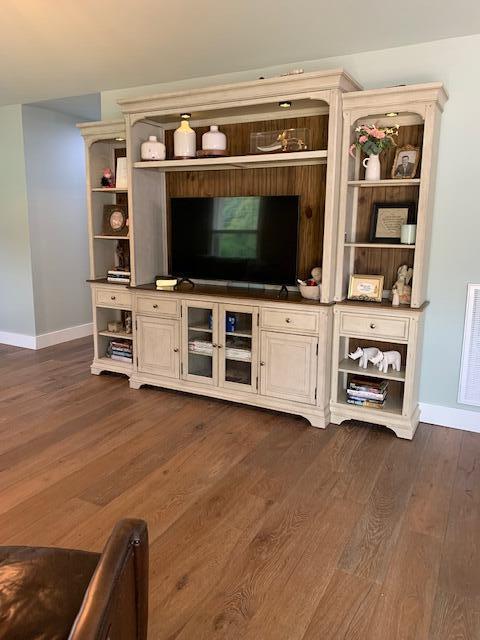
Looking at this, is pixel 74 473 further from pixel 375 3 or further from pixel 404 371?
pixel 375 3

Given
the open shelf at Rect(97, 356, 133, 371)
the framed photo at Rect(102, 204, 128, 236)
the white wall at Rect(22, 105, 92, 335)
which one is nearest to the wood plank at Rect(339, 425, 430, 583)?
the open shelf at Rect(97, 356, 133, 371)

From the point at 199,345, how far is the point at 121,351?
2.92ft

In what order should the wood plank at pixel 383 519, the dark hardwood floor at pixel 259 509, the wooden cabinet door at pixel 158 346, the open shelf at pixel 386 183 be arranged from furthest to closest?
the wooden cabinet door at pixel 158 346 < the open shelf at pixel 386 183 < the wood plank at pixel 383 519 < the dark hardwood floor at pixel 259 509

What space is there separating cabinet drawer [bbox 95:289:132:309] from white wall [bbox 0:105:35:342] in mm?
1336

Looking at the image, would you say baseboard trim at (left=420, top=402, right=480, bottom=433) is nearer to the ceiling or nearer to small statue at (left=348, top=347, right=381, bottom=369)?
small statue at (left=348, top=347, right=381, bottom=369)

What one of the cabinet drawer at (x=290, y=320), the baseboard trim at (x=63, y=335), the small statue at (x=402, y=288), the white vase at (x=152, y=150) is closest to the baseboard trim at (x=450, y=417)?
the small statue at (x=402, y=288)

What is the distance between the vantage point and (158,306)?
3889mm

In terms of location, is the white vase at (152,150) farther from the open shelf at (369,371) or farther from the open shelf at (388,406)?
the open shelf at (388,406)

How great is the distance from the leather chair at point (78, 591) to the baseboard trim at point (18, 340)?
424cm

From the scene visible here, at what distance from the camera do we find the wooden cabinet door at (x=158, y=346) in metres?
3.87

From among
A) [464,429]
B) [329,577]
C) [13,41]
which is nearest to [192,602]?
[329,577]

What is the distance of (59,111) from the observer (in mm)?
5312

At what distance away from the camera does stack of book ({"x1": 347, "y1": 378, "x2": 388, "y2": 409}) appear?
331 centimetres

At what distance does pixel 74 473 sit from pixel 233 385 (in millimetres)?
1320
